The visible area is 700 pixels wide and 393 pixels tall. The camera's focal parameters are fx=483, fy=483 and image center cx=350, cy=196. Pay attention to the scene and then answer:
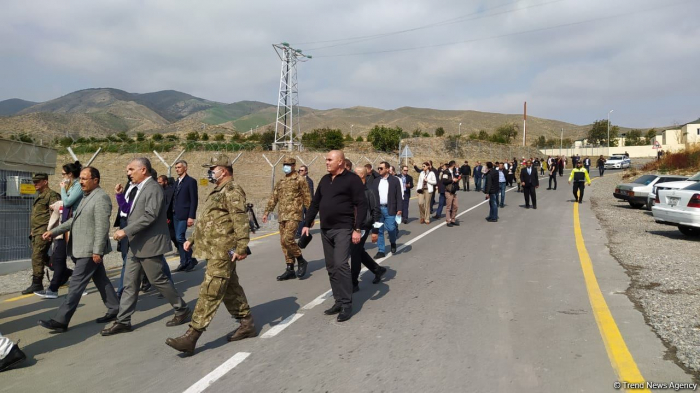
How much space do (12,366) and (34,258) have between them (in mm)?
3416

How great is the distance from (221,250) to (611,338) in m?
4.00

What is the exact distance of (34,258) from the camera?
24.0ft

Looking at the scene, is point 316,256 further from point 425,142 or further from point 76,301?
point 425,142

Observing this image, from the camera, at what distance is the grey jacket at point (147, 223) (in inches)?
206

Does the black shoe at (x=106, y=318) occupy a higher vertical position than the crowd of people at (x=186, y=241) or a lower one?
lower

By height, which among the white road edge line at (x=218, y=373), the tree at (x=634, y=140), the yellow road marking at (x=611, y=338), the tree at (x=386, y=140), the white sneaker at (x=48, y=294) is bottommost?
the white sneaker at (x=48, y=294)

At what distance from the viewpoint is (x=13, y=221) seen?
363 inches

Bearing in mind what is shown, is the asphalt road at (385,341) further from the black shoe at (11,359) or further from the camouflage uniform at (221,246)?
the camouflage uniform at (221,246)

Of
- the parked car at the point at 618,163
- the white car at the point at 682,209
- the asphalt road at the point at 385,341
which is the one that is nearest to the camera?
the asphalt road at the point at 385,341

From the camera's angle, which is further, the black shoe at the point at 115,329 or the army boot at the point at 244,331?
the black shoe at the point at 115,329

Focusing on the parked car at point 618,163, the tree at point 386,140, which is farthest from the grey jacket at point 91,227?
the parked car at point 618,163

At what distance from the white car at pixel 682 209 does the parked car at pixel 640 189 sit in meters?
7.12

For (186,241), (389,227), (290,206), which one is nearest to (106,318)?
(186,241)

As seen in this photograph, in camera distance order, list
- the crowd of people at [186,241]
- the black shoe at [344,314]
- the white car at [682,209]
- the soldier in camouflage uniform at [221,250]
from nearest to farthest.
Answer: the soldier in camouflage uniform at [221,250] < the crowd of people at [186,241] < the black shoe at [344,314] < the white car at [682,209]
